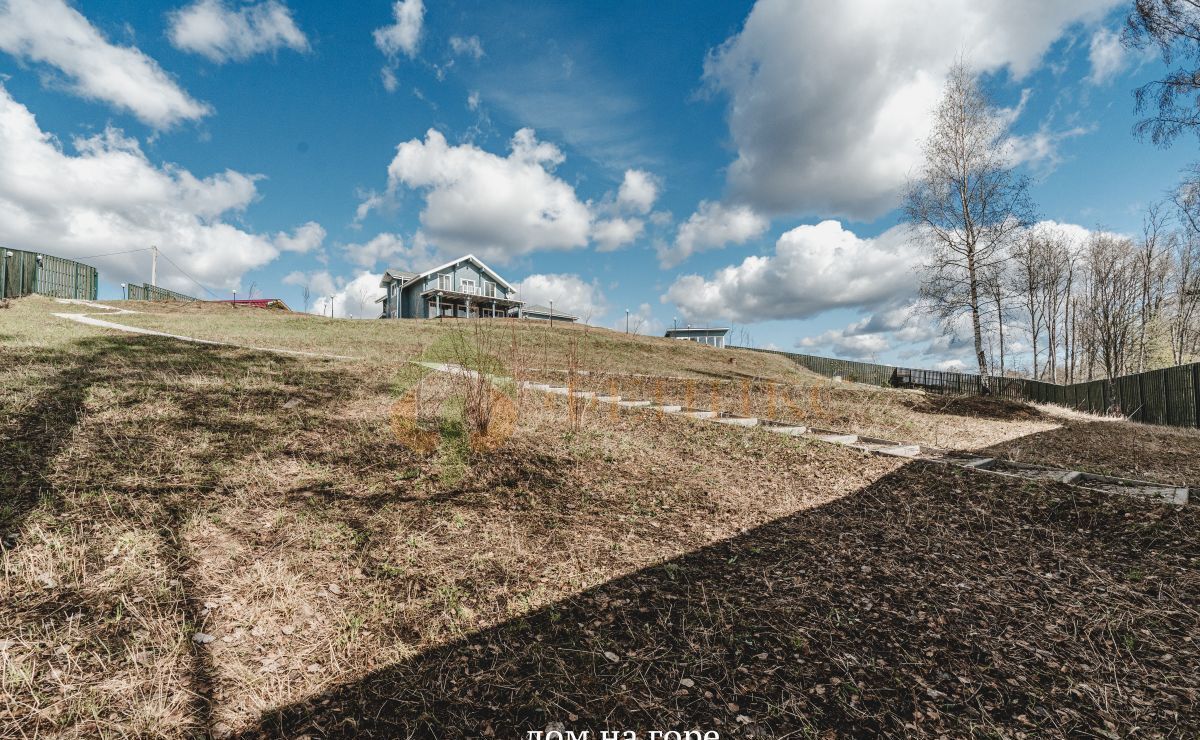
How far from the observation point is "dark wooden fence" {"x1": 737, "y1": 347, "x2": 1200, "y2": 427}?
962 cm

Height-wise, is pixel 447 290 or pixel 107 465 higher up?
pixel 447 290

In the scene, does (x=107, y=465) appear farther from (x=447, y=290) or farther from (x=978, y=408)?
(x=447, y=290)

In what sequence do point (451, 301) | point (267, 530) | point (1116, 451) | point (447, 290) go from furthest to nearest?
point (451, 301) → point (447, 290) → point (1116, 451) → point (267, 530)

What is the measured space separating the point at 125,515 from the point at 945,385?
25907 mm

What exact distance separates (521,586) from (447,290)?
2886 cm

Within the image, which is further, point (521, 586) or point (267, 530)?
point (267, 530)

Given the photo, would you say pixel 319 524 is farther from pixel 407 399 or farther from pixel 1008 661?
pixel 1008 661

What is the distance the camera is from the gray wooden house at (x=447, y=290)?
1166 inches

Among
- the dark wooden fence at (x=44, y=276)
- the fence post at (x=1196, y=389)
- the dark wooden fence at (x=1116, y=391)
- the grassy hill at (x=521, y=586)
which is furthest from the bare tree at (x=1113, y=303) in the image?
the dark wooden fence at (x=44, y=276)

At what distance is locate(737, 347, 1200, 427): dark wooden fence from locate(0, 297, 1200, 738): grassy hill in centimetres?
953

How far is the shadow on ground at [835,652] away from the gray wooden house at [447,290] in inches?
1067

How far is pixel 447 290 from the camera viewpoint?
2930cm

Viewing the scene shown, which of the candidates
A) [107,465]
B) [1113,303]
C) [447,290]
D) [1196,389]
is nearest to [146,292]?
[447,290]

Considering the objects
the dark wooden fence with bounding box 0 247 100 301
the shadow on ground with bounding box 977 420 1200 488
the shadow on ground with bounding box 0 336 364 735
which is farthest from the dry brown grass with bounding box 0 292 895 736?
the dark wooden fence with bounding box 0 247 100 301
